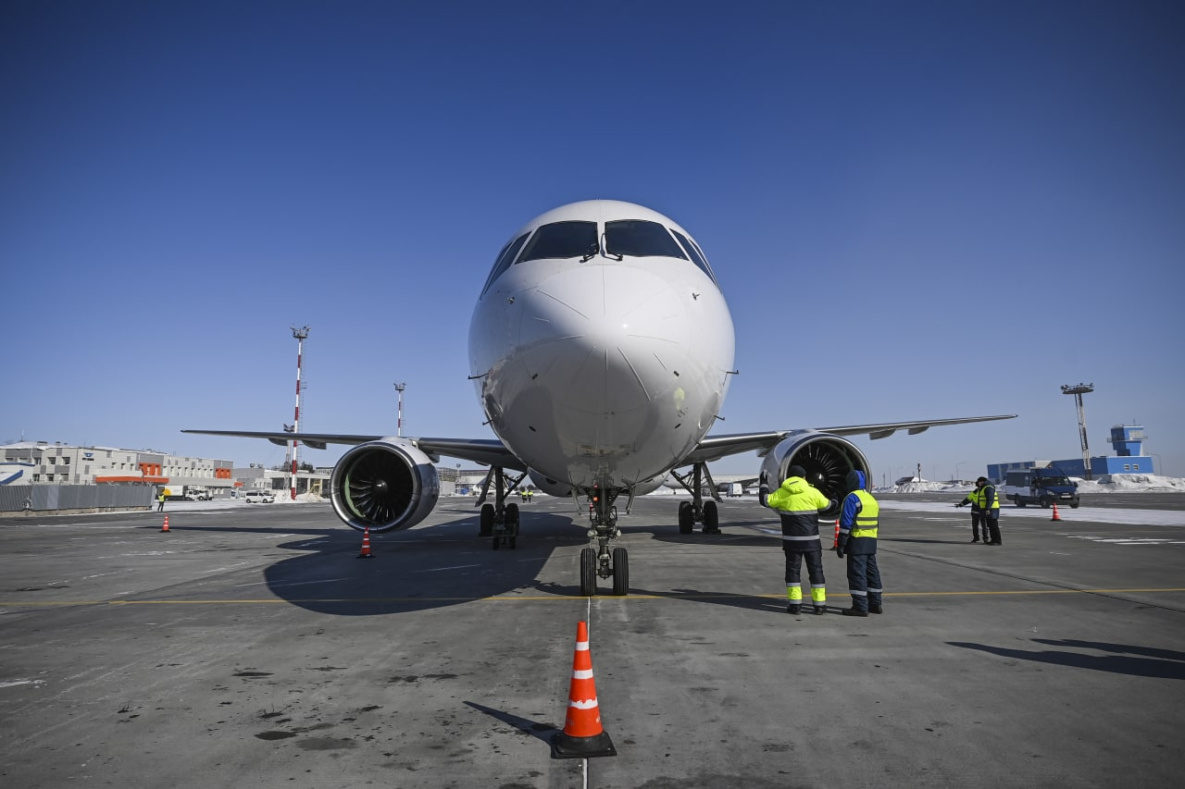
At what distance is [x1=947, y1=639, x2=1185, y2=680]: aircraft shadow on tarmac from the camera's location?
14.1ft

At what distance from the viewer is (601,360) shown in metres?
4.79

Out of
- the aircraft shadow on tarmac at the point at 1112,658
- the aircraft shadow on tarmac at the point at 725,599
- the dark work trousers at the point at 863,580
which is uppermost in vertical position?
the dark work trousers at the point at 863,580

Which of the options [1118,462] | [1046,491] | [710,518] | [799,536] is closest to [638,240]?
[799,536]

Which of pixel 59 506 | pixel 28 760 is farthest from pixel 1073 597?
pixel 59 506

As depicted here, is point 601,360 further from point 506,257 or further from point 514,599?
point 514,599

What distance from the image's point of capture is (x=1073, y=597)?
717cm

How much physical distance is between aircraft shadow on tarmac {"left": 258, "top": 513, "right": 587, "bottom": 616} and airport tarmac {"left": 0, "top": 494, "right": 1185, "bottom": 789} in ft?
0.31

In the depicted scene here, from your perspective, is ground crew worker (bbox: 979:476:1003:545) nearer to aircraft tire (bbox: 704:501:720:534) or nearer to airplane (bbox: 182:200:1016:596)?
aircraft tire (bbox: 704:501:720:534)

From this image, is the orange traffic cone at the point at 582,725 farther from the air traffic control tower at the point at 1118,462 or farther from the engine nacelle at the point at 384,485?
the air traffic control tower at the point at 1118,462

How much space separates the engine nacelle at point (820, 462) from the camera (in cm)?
980

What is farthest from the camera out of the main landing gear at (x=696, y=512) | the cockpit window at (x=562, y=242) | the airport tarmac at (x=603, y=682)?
the main landing gear at (x=696, y=512)

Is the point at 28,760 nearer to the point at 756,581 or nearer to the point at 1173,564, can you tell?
the point at 756,581

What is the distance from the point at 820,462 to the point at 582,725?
28.8ft

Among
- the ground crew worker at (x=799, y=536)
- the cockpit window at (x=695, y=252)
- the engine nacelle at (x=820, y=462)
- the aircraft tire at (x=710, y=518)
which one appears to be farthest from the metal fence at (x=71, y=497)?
the ground crew worker at (x=799, y=536)
